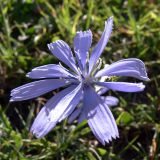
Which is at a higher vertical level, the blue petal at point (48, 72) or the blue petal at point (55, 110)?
the blue petal at point (48, 72)

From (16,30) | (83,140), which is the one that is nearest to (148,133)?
(83,140)

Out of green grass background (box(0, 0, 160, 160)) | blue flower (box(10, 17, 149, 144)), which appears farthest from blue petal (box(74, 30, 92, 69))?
green grass background (box(0, 0, 160, 160))

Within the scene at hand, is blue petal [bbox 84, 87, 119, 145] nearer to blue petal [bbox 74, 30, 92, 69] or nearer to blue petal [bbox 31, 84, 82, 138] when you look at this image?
blue petal [bbox 31, 84, 82, 138]

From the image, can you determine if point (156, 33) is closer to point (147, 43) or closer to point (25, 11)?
point (147, 43)

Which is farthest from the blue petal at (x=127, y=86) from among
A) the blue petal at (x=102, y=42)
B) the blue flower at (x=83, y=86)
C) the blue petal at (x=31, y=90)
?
the blue petal at (x=31, y=90)

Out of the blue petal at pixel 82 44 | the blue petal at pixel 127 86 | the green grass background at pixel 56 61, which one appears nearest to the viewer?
the blue petal at pixel 127 86

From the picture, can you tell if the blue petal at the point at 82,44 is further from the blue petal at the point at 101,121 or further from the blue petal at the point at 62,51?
the blue petal at the point at 101,121

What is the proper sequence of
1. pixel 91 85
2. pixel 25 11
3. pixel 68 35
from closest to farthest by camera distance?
pixel 91 85
pixel 68 35
pixel 25 11
